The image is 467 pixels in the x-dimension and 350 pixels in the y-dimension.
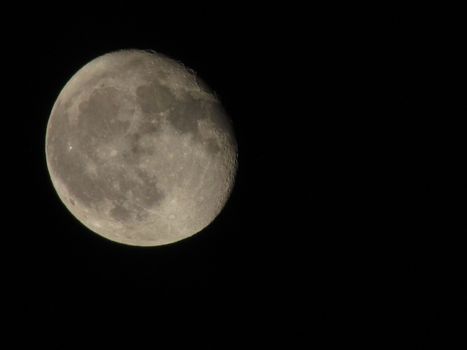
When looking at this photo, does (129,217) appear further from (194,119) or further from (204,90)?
(204,90)

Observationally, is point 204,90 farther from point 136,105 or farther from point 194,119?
point 136,105

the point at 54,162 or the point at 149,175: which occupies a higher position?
the point at 54,162

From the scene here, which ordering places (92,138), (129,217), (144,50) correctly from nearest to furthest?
1. (92,138)
2. (129,217)
3. (144,50)

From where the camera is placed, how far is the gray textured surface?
404 cm

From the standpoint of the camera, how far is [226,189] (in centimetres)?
470

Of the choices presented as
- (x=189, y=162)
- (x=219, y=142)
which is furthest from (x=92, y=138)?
(x=219, y=142)

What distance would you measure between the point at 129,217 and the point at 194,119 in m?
1.10

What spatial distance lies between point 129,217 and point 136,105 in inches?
41.2

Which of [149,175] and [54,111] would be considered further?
[54,111]

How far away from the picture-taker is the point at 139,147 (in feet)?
13.2

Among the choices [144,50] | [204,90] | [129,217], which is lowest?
[129,217]

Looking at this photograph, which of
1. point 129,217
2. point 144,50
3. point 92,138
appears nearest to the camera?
point 92,138

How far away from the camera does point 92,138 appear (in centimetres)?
405

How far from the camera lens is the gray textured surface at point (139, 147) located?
404 centimetres
